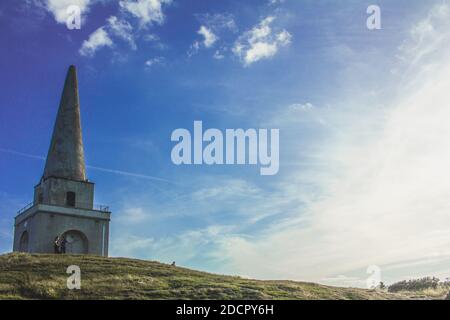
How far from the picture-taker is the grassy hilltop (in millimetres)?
23547

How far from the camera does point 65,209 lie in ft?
148

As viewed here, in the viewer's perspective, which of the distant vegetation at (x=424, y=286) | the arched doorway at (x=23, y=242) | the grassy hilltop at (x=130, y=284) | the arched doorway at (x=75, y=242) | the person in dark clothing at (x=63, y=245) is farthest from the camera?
the arched doorway at (x=23, y=242)

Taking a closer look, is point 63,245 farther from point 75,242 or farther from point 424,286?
point 424,286

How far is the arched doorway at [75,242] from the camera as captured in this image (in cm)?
4484

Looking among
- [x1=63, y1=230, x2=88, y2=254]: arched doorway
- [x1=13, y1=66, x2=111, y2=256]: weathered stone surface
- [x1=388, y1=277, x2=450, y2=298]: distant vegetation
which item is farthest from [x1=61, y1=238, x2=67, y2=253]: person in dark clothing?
[x1=388, y1=277, x2=450, y2=298]: distant vegetation

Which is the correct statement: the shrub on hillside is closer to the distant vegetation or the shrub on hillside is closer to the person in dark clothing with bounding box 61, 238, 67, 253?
the distant vegetation

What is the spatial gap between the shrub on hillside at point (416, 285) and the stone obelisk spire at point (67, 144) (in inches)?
1057

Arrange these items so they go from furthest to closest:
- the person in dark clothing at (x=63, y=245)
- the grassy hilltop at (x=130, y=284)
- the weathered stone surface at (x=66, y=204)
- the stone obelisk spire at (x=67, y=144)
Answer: the stone obelisk spire at (x=67, y=144), the weathered stone surface at (x=66, y=204), the person in dark clothing at (x=63, y=245), the grassy hilltop at (x=130, y=284)

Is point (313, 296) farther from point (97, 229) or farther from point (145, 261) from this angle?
point (97, 229)

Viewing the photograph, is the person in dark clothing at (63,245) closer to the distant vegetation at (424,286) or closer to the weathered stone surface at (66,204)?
the weathered stone surface at (66,204)

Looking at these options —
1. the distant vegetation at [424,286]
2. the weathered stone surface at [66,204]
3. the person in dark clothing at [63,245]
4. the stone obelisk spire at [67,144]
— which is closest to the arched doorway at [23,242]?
the weathered stone surface at [66,204]

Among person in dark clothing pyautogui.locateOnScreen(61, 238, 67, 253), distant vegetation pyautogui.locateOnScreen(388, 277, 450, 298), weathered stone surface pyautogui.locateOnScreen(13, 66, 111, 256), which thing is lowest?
distant vegetation pyautogui.locateOnScreen(388, 277, 450, 298)

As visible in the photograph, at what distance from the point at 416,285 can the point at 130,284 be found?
17888 mm

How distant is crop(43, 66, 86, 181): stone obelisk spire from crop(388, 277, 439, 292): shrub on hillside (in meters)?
26.8
